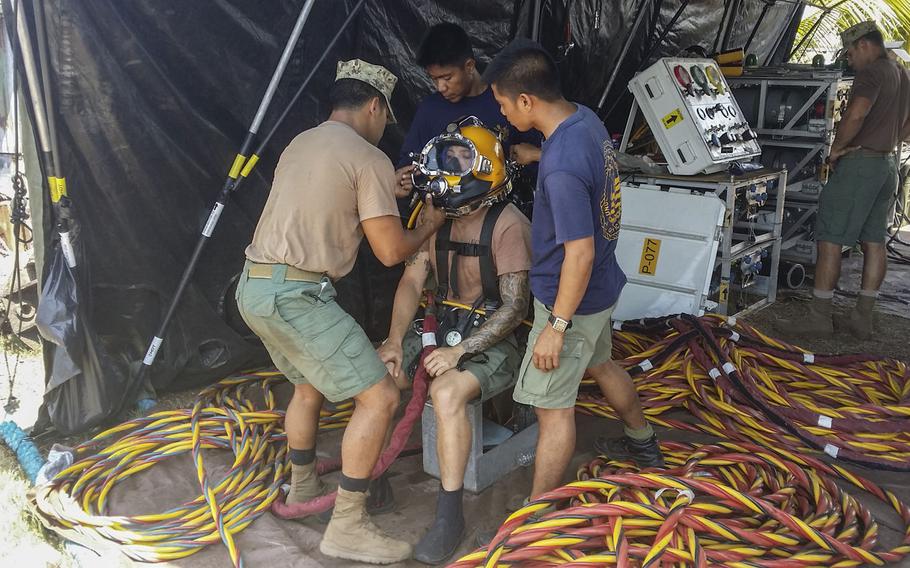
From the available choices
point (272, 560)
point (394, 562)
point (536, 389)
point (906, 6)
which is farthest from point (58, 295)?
point (906, 6)

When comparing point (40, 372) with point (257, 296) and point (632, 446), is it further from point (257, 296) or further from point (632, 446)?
point (632, 446)

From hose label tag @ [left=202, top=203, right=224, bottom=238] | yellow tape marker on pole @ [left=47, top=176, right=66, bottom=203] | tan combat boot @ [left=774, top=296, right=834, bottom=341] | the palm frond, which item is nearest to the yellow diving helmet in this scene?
hose label tag @ [left=202, top=203, right=224, bottom=238]

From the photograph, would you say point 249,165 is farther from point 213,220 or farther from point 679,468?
point 679,468

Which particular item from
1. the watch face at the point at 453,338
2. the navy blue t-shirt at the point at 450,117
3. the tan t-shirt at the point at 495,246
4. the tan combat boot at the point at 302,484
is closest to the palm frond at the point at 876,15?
the navy blue t-shirt at the point at 450,117

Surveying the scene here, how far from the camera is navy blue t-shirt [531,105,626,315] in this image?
2592mm

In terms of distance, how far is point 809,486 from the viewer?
3.07 metres

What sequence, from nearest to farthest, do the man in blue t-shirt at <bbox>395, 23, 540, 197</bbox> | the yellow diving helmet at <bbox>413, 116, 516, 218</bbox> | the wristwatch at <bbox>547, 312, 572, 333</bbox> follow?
the wristwatch at <bbox>547, 312, 572, 333</bbox>, the yellow diving helmet at <bbox>413, 116, 516, 218</bbox>, the man in blue t-shirt at <bbox>395, 23, 540, 197</bbox>

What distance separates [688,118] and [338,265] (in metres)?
3.28

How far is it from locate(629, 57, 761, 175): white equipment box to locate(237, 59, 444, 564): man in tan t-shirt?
9.57ft

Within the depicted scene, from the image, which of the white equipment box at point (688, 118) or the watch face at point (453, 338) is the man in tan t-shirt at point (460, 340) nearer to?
the watch face at point (453, 338)

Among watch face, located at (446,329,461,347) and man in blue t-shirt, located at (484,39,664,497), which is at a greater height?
man in blue t-shirt, located at (484,39,664,497)

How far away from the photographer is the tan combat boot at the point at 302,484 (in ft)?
10.6

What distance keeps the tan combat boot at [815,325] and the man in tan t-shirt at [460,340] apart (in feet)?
9.98

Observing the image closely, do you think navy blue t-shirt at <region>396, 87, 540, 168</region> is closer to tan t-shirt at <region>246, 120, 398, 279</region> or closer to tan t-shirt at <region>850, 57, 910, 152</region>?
tan t-shirt at <region>246, 120, 398, 279</region>
